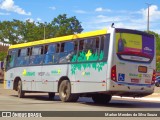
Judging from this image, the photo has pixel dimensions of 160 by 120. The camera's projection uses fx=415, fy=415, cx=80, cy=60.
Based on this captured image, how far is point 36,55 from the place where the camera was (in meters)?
22.2

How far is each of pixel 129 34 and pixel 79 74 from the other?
2880mm

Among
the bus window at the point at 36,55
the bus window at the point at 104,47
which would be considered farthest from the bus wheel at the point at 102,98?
the bus window at the point at 36,55

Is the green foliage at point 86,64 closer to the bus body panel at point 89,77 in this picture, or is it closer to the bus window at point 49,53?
the bus body panel at point 89,77

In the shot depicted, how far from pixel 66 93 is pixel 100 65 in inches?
112

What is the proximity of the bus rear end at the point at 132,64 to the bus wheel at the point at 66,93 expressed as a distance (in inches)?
95.3

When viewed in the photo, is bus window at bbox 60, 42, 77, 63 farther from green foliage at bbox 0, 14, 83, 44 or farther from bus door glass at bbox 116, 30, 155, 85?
green foliage at bbox 0, 14, 83, 44

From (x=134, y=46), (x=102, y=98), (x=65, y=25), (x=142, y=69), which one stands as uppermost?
(x=65, y=25)

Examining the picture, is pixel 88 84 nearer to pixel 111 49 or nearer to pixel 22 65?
pixel 111 49

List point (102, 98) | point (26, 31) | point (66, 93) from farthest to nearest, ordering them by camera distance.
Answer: point (26, 31) → point (102, 98) → point (66, 93)

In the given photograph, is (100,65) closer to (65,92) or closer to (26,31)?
(65,92)

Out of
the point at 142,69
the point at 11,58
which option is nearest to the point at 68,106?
the point at 142,69

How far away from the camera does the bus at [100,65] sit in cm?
1697

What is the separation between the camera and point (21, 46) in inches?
953

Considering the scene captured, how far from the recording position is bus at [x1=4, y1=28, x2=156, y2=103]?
16969 millimetres
